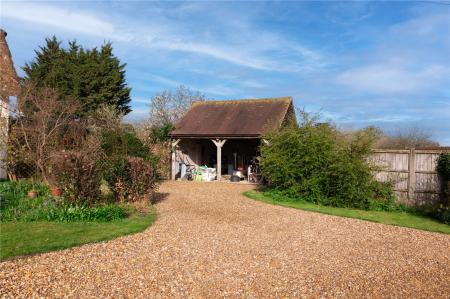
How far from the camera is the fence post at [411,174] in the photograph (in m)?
11.6

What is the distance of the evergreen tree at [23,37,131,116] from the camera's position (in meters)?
23.2

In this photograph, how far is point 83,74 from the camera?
23656mm

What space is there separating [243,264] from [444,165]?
27.3 ft

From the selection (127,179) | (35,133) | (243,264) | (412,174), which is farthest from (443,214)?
(35,133)

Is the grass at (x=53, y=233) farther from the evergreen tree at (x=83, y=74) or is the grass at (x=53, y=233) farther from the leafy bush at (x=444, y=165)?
the evergreen tree at (x=83, y=74)

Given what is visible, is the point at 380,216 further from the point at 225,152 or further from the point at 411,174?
the point at 225,152

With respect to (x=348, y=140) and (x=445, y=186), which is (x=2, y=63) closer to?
(x=348, y=140)

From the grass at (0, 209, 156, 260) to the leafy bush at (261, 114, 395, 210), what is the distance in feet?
20.4

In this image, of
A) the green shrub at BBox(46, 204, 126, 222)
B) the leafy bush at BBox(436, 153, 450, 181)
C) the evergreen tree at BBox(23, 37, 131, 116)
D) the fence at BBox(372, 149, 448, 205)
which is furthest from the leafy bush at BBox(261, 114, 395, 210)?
the evergreen tree at BBox(23, 37, 131, 116)

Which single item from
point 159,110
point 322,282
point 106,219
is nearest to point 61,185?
point 106,219

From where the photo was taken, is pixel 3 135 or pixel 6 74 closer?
pixel 3 135

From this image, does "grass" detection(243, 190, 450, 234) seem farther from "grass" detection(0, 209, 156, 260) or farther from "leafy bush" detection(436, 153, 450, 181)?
"grass" detection(0, 209, 156, 260)

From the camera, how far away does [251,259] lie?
Answer: 5.72 metres

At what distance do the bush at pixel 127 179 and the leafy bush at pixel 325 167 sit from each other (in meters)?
5.11
